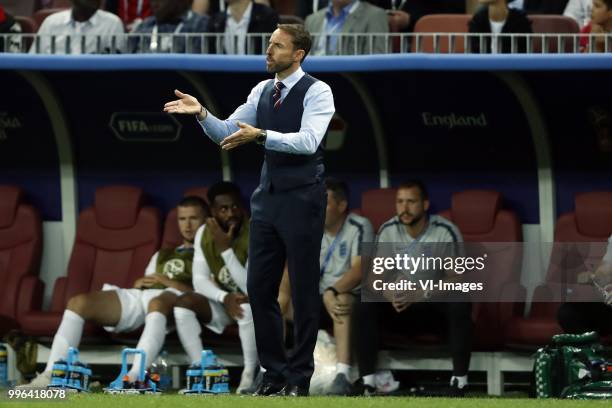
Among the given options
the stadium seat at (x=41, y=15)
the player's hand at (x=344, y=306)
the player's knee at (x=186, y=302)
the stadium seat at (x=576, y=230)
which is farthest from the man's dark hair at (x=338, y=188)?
the stadium seat at (x=41, y=15)

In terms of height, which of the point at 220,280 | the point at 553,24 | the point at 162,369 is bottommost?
the point at 162,369

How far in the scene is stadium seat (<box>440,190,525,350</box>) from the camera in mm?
9945

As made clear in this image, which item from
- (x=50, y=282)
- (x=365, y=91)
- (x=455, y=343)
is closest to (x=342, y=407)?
(x=455, y=343)

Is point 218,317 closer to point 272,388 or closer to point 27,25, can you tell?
point 272,388

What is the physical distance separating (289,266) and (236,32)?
10.3 feet

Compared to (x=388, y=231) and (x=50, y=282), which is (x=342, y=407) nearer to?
(x=388, y=231)

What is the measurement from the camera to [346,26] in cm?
1046

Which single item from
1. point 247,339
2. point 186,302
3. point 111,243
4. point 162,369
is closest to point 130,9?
point 111,243

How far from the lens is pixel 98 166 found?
11.3 m

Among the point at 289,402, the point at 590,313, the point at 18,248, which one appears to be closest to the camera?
the point at 289,402

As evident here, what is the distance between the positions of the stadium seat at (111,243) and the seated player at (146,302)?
12.3 inches

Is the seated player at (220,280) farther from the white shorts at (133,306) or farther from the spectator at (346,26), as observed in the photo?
the spectator at (346,26)

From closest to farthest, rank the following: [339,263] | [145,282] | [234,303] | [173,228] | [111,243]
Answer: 1. [234,303]
2. [339,263]
3. [145,282]
4. [173,228]
5. [111,243]

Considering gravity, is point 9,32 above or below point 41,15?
below
